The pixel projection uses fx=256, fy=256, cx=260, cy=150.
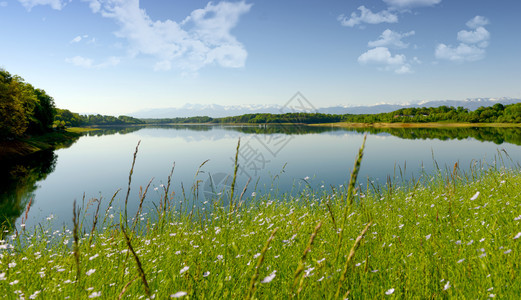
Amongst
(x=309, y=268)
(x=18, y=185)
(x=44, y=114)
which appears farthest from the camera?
(x=44, y=114)

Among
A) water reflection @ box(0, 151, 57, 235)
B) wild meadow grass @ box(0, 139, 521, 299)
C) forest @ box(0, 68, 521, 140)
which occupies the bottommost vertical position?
water reflection @ box(0, 151, 57, 235)

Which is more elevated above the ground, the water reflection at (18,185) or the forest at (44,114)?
the forest at (44,114)

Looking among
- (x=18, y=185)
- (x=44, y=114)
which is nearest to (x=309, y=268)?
(x=18, y=185)

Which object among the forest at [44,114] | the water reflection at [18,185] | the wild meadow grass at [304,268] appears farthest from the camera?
the forest at [44,114]

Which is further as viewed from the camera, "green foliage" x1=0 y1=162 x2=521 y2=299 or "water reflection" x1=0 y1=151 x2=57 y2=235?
"water reflection" x1=0 y1=151 x2=57 y2=235

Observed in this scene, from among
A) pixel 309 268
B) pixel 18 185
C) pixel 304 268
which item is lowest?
pixel 18 185

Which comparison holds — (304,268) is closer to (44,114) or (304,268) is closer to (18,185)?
(18,185)

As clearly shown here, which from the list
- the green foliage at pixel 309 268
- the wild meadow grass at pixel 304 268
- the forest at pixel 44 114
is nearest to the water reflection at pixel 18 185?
the forest at pixel 44 114

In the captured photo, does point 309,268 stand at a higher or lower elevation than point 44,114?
lower

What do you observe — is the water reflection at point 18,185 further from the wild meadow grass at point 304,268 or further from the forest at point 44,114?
the wild meadow grass at point 304,268

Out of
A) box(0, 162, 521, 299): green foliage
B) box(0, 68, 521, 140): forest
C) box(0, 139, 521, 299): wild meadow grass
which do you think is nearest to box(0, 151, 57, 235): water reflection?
box(0, 68, 521, 140): forest

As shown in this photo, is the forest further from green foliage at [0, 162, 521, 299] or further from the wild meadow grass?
the wild meadow grass

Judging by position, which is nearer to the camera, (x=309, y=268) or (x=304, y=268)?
(x=304, y=268)

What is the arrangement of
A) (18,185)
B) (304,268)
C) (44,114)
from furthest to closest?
(44,114) → (18,185) → (304,268)
